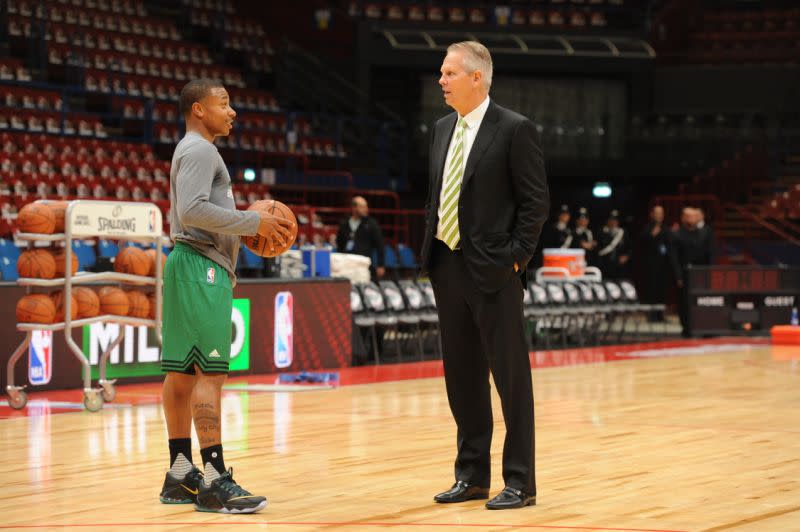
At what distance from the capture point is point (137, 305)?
10.2 metres

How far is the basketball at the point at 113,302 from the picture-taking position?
397 inches

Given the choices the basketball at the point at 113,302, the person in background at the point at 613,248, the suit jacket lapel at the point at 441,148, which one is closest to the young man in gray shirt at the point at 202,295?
the suit jacket lapel at the point at 441,148

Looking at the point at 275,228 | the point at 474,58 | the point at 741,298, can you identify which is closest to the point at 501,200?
the point at 474,58

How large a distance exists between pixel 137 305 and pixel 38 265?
85 cm

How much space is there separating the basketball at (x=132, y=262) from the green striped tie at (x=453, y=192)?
15.9ft

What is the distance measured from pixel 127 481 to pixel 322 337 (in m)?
7.03

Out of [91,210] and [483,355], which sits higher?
[91,210]

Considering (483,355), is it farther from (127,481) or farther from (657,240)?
(657,240)

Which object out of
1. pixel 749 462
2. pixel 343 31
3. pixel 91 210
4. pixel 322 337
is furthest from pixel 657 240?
pixel 749 462

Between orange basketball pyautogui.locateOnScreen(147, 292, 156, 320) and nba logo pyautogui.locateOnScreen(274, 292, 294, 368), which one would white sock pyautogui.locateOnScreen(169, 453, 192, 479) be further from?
nba logo pyautogui.locateOnScreen(274, 292, 294, 368)

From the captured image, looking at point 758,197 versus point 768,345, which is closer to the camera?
point 768,345

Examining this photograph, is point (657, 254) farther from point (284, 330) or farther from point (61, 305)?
point (61, 305)

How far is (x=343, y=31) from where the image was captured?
27406 mm

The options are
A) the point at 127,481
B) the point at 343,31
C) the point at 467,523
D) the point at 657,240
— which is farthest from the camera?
the point at 343,31
